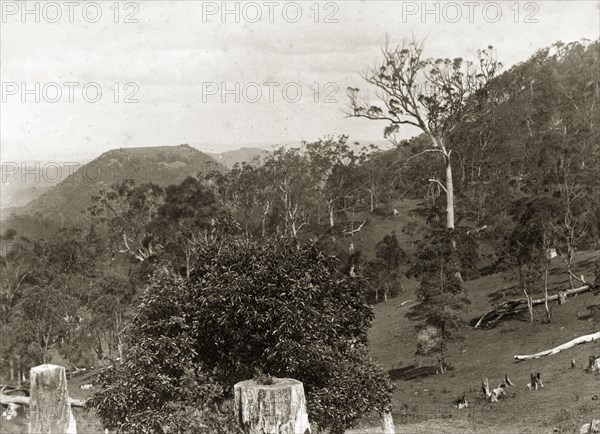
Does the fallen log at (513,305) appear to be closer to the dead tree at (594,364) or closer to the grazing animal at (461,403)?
the dead tree at (594,364)

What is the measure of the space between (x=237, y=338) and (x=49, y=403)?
10220mm

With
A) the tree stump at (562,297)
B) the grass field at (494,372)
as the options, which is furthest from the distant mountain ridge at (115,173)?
the tree stump at (562,297)

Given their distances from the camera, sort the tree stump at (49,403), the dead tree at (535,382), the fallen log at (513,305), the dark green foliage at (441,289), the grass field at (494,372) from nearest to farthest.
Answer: the tree stump at (49,403) → the grass field at (494,372) → the dead tree at (535,382) → the dark green foliage at (441,289) → the fallen log at (513,305)

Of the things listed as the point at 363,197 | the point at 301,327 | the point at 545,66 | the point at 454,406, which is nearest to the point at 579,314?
the point at 454,406

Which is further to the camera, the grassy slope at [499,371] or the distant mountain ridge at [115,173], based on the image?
the distant mountain ridge at [115,173]

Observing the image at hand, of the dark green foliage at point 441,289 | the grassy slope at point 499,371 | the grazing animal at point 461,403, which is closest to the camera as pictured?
the grassy slope at point 499,371

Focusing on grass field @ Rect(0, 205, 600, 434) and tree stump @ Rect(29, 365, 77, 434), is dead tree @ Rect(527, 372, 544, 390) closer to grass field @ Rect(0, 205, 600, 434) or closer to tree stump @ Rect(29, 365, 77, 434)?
grass field @ Rect(0, 205, 600, 434)

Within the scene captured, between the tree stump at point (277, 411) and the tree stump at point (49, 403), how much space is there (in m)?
0.97

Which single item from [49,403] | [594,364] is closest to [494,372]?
[594,364]

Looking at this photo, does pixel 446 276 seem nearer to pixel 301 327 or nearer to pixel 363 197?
pixel 301 327

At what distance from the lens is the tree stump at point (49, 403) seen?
127 inches

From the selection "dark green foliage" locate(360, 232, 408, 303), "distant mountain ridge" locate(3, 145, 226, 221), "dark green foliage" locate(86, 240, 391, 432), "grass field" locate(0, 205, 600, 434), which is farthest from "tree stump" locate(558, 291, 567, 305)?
"distant mountain ridge" locate(3, 145, 226, 221)

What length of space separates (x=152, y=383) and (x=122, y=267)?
183 ft

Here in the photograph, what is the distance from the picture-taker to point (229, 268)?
45.9ft
